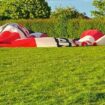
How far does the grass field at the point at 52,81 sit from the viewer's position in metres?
9.05

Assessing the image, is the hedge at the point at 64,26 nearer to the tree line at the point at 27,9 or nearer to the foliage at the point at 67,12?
the tree line at the point at 27,9

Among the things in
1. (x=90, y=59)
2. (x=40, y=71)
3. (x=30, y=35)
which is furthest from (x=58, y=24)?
(x=40, y=71)

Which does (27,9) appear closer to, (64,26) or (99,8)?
(99,8)

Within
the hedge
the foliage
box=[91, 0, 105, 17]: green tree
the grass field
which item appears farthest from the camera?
the foliage

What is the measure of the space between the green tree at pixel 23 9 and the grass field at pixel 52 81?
4778 centimetres

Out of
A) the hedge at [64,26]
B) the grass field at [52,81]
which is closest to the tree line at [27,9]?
the hedge at [64,26]

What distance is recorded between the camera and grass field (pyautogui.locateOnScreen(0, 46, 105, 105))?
9.05 metres

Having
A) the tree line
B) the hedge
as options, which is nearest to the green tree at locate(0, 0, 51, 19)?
the tree line

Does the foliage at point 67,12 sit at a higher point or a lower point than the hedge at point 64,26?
higher

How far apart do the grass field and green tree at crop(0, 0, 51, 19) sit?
157 feet

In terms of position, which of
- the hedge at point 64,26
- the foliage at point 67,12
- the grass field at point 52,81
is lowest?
the grass field at point 52,81

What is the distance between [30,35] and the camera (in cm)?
2619

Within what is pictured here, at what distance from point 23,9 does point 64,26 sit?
26789 mm

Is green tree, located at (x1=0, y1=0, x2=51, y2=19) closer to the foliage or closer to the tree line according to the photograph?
the tree line
